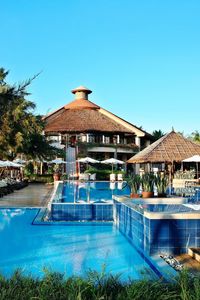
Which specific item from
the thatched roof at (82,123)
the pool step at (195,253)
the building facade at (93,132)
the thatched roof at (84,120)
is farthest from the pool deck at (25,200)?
the thatched roof at (84,120)

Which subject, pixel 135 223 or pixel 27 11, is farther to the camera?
pixel 27 11

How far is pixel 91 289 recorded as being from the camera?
127 inches

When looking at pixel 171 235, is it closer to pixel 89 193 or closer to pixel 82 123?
pixel 89 193

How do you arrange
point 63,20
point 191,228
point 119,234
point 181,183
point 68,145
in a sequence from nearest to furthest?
point 191,228
point 119,234
point 63,20
point 181,183
point 68,145

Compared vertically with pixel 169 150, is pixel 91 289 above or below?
below

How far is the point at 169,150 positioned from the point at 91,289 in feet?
57.7

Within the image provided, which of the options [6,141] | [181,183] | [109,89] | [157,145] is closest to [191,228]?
[181,183]

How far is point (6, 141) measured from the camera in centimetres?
2700

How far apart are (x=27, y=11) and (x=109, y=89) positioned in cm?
1187

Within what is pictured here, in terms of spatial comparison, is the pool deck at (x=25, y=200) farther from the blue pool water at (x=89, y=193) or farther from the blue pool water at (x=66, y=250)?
the blue pool water at (x=66, y=250)

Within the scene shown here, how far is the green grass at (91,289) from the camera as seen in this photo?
306cm

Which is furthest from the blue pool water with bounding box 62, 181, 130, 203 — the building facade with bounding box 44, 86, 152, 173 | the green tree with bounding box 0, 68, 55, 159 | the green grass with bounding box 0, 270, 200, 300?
the building facade with bounding box 44, 86, 152, 173

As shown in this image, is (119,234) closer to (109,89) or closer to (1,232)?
(1,232)

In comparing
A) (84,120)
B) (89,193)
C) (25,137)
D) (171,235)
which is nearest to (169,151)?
(89,193)
